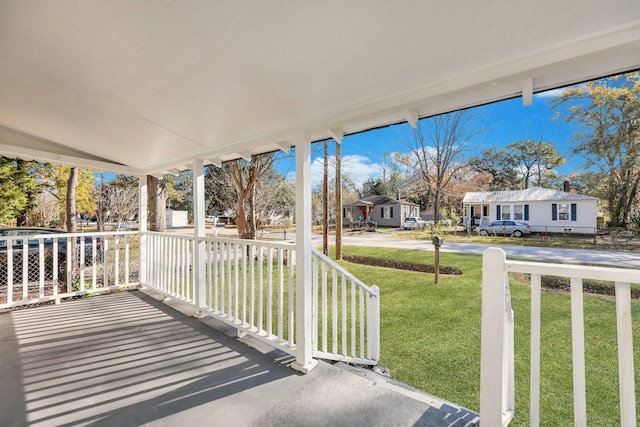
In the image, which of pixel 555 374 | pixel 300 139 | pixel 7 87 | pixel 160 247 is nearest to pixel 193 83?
pixel 300 139

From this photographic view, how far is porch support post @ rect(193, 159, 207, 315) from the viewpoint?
10.7ft

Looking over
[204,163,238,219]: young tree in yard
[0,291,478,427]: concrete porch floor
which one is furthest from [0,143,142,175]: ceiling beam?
[204,163,238,219]: young tree in yard

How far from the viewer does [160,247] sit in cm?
403

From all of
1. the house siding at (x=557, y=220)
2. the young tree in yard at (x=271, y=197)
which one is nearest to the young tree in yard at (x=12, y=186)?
the young tree in yard at (x=271, y=197)

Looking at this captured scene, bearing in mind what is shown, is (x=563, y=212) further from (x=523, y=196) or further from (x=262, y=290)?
(x=262, y=290)

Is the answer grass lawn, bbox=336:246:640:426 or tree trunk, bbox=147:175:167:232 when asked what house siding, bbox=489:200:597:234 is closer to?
grass lawn, bbox=336:246:640:426

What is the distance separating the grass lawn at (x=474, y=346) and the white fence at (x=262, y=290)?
578 millimetres

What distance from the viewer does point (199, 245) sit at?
329 cm

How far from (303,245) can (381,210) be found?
68.3 ft

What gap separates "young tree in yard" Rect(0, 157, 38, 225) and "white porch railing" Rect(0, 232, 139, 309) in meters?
2.15

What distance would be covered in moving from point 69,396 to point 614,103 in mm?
15254

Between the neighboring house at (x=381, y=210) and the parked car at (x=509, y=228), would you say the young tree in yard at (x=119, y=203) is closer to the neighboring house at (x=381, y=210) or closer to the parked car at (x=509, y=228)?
the parked car at (x=509, y=228)

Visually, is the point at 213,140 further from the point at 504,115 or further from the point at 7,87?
the point at 504,115

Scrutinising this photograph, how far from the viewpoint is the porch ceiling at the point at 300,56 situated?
109 centimetres
